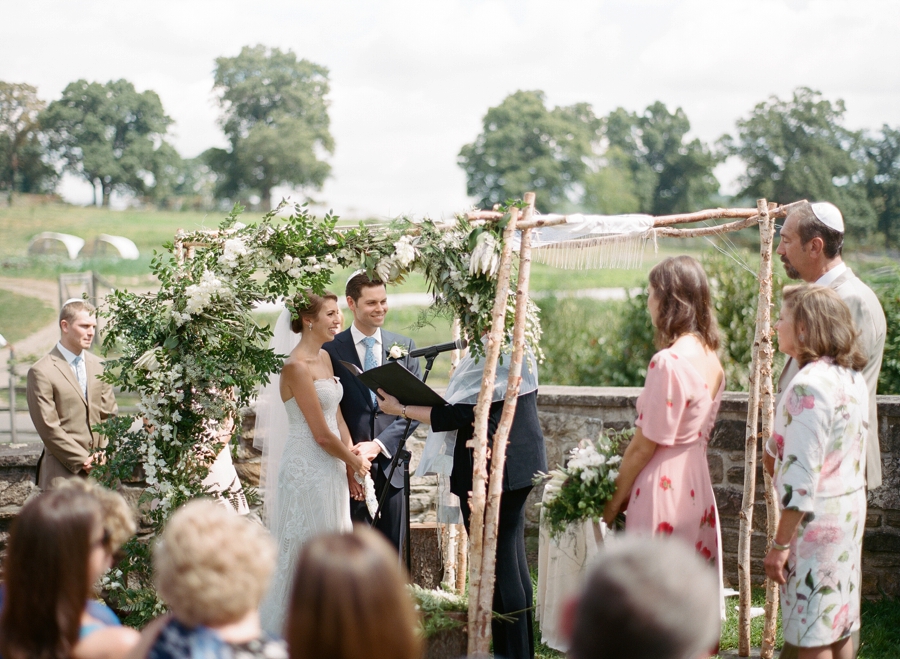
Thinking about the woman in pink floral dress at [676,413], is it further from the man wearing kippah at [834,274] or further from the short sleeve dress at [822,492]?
the man wearing kippah at [834,274]

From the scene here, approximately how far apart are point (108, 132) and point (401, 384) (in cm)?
5142

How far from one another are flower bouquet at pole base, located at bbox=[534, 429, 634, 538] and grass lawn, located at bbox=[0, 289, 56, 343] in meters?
25.5

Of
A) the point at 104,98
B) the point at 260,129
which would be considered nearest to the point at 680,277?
the point at 104,98

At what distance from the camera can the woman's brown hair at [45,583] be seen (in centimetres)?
212

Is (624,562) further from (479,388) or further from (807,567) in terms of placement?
(479,388)

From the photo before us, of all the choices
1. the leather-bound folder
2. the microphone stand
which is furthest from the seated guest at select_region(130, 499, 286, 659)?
the microphone stand

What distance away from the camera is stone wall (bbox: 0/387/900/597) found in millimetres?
5152

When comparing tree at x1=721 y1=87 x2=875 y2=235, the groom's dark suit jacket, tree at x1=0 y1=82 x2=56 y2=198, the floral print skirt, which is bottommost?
the floral print skirt

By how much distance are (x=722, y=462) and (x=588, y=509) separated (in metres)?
2.35

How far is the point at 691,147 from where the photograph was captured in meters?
80.9

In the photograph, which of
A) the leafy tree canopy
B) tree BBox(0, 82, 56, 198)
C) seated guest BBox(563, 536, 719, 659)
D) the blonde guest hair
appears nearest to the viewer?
seated guest BBox(563, 536, 719, 659)

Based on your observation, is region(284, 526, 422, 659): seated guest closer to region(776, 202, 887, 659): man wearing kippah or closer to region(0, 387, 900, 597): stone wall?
region(776, 202, 887, 659): man wearing kippah

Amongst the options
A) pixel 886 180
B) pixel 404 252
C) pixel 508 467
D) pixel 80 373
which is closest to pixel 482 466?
pixel 508 467

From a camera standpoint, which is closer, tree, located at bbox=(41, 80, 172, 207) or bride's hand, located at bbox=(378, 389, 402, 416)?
bride's hand, located at bbox=(378, 389, 402, 416)
